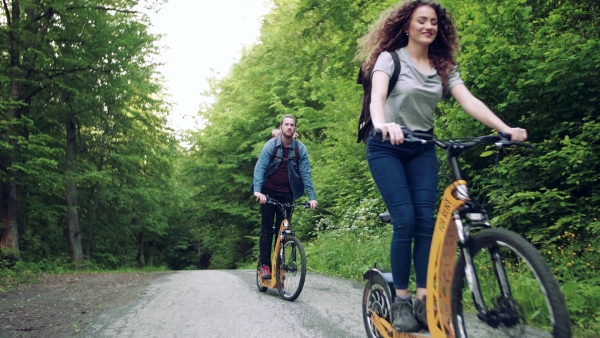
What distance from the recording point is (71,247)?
1880 centimetres

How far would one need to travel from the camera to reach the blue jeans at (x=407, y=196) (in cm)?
280

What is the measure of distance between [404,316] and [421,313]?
10cm

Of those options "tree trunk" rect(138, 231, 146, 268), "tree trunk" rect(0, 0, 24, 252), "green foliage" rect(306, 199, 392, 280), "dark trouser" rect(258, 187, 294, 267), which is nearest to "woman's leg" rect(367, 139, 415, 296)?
"dark trouser" rect(258, 187, 294, 267)

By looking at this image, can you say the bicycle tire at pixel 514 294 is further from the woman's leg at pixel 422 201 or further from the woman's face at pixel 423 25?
the woman's face at pixel 423 25

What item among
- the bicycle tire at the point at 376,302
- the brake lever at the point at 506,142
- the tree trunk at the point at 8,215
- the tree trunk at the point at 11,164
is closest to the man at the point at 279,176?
the bicycle tire at the point at 376,302

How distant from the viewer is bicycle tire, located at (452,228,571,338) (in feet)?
6.02

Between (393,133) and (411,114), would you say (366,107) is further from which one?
(393,133)

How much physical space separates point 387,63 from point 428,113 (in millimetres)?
403

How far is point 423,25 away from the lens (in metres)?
2.93

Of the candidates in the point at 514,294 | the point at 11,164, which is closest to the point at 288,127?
the point at 514,294

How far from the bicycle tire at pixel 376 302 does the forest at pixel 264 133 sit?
871mm

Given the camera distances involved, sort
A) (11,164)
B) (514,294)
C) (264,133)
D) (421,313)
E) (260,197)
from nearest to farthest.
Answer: (514,294) → (421,313) → (260,197) → (11,164) → (264,133)

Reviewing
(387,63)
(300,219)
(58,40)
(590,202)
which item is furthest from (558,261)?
(58,40)

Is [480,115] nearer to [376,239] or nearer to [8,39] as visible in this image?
[376,239]
